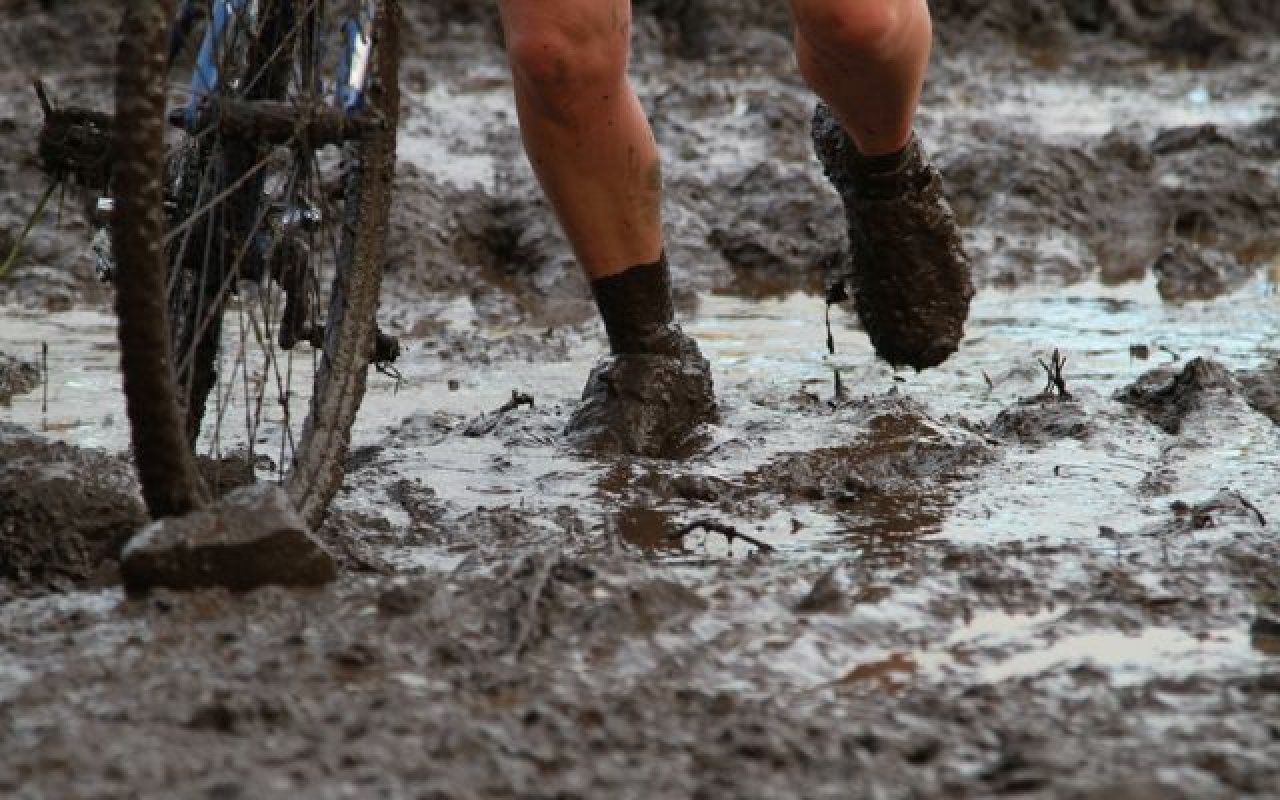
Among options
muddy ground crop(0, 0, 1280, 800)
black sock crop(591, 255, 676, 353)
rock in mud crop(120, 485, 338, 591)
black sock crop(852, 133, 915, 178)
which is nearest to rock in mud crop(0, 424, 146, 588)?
muddy ground crop(0, 0, 1280, 800)

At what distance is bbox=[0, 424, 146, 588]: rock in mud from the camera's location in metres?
→ 3.02

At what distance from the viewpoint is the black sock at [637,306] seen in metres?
4.21

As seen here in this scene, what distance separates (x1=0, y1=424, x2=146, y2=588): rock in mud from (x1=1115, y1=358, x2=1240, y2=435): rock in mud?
2266 mm

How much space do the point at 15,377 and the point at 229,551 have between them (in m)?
2.24

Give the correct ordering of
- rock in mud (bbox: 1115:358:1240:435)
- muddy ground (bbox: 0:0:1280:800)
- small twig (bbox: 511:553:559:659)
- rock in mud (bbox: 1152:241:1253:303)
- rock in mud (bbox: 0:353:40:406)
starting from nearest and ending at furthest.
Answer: muddy ground (bbox: 0:0:1280:800) < small twig (bbox: 511:553:559:659) < rock in mud (bbox: 1115:358:1240:435) < rock in mud (bbox: 0:353:40:406) < rock in mud (bbox: 1152:241:1253:303)

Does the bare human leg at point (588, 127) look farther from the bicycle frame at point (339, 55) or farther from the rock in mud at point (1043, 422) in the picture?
the rock in mud at point (1043, 422)

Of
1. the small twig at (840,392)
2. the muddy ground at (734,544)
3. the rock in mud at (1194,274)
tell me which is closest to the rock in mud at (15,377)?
the muddy ground at (734,544)

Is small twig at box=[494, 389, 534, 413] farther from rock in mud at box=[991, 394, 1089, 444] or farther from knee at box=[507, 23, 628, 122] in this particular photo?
rock in mud at box=[991, 394, 1089, 444]

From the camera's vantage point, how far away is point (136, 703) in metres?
2.35

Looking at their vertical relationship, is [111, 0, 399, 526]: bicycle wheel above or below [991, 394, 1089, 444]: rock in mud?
above

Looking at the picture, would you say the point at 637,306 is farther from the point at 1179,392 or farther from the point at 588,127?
the point at 1179,392

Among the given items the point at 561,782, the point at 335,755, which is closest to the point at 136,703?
the point at 335,755

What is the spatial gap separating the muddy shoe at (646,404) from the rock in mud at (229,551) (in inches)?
50.6

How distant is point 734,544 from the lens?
132 inches
